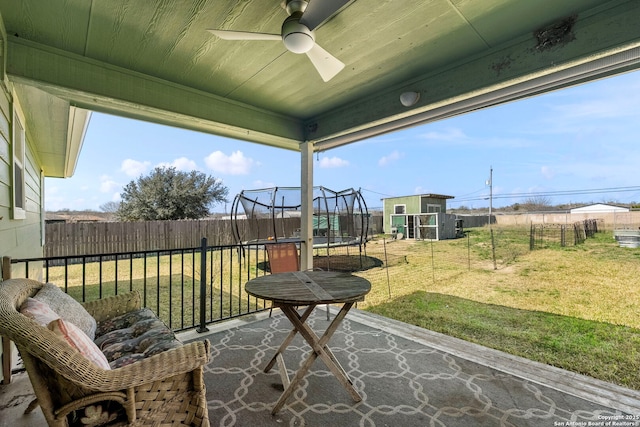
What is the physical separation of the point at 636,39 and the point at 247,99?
3137 millimetres

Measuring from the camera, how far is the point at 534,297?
3346 mm

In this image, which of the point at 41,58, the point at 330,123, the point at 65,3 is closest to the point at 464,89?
the point at 330,123

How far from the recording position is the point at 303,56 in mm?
2301

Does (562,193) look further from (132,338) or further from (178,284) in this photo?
(178,284)

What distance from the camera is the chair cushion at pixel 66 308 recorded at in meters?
1.44

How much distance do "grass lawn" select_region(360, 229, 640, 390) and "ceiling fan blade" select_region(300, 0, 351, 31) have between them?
3.06 m

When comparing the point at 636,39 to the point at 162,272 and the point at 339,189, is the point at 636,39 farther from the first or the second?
the point at 162,272

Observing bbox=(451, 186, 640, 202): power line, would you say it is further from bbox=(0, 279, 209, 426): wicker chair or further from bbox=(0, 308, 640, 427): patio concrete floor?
bbox=(0, 279, 209, 426): wicker chair

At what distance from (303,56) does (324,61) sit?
0.36 metres

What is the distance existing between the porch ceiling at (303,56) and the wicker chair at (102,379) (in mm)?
1761

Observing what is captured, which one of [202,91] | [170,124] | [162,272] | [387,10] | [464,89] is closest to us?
[387,10]

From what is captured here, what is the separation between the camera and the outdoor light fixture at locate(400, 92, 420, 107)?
260cm

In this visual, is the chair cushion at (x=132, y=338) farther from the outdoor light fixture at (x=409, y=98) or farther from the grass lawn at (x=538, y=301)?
the grass lawn at (x=538, y=301)

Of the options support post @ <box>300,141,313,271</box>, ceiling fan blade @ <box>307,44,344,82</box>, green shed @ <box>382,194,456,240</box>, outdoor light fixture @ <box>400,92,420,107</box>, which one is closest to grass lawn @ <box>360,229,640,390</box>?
green shed @ <box>382,194,456,240</box>
